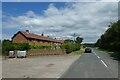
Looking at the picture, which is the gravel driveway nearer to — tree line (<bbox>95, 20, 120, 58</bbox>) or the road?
the road

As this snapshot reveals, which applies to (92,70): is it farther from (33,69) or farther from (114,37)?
(114,37)

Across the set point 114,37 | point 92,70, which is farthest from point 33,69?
point 114,37

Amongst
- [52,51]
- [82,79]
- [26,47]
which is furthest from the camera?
[52,51]

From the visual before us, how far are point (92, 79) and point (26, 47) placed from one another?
30682mm

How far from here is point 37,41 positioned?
8050 cm

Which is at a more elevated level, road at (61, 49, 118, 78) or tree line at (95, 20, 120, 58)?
tree line at (95, 20, 120, 58)

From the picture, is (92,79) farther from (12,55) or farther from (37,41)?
(37,41)

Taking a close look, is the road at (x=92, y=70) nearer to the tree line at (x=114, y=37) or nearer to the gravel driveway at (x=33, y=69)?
the gravel driveway at (x=33, y=69)

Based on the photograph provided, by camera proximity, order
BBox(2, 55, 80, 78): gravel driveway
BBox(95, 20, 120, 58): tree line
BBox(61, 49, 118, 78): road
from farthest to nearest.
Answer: BBox(95, 20, 120, 58): tree line → BBox(2, 55, 80, 78): gravel driveway → BBox(61, 49, 118, 78): road

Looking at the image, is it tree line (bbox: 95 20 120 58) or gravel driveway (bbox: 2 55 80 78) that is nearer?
gravel driveway (bbox: 2 55 80 78)

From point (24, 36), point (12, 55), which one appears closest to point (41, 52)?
point (12, 55)

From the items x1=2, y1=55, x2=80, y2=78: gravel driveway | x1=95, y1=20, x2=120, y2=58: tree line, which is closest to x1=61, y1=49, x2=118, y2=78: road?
x1=2, y1=55, x2=80, y2=78: gravel driveway

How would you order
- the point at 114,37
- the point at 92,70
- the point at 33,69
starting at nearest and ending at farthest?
the point at 92,70, the point at 33,69, the point at 114,37

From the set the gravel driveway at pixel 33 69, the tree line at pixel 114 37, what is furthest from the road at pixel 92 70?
the tree line at pixel 114 37
